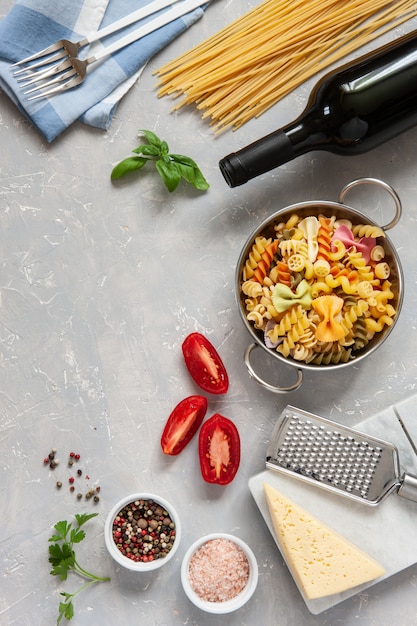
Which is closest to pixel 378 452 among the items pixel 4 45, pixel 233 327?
pixel 233 327

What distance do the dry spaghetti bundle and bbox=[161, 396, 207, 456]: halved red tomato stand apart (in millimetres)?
643

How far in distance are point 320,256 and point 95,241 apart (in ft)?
1.74

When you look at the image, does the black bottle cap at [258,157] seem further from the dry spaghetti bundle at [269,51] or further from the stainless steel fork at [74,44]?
the stainless steel fork at [74,44]

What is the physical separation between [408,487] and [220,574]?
17.7 inches

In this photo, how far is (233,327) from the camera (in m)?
1.51

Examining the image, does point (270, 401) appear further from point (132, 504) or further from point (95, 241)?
point (95, 241)

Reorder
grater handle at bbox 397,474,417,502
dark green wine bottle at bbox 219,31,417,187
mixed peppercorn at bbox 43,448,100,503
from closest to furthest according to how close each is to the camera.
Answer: dark green wine bottle at bbox 219,31,417,187, grater handle at bbox 397,474,417,502, mixed peppercorn at bbox 43,448,100,503

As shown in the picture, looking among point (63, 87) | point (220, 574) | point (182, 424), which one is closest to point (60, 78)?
point (63, 87)

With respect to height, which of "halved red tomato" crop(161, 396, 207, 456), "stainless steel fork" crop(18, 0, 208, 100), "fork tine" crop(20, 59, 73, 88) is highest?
"fork tine" crop(20, 59, 73, 88)

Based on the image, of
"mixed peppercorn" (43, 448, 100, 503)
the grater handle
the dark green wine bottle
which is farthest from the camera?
"mixed peppercorn" (43, 448, 100, 503)

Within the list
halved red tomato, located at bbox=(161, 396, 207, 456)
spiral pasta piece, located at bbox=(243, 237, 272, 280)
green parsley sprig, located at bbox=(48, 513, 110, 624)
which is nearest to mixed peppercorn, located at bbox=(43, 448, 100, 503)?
green parsley sprig, located at bbox=(48, 513, 110, 624)

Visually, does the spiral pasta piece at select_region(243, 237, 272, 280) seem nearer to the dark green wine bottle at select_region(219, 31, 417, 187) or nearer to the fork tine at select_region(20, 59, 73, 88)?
the dark green wine bottle at select_region(219, 31, 417, 187)

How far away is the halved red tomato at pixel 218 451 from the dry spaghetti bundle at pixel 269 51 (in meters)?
0.70

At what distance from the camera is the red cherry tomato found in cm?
146
